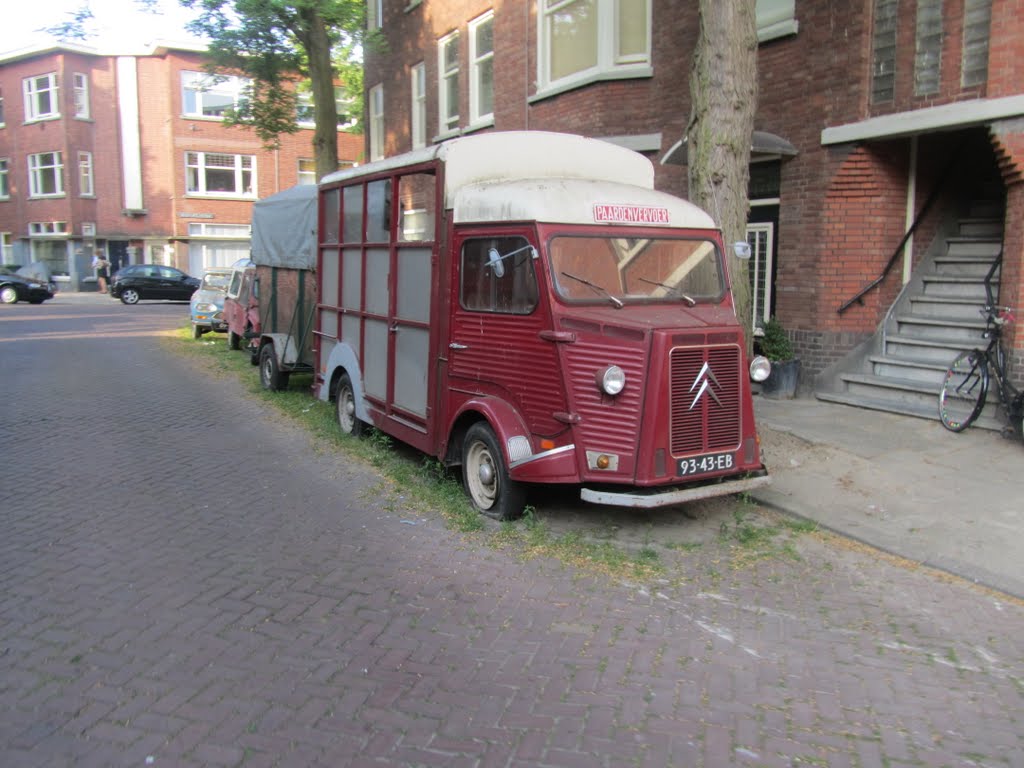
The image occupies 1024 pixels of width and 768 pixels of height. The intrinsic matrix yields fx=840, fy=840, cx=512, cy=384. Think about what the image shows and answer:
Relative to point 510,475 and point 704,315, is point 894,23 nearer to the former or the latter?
point 704,315

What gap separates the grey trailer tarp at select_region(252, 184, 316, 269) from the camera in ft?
36.3

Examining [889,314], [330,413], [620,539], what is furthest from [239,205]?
[620,539]

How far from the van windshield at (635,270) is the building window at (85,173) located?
39.1m

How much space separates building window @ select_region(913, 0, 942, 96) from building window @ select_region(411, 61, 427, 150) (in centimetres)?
1220

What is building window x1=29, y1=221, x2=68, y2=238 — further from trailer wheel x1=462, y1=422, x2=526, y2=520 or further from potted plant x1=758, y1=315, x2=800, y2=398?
trailer wheel x1=462, y1=422, x2=526, y2=520

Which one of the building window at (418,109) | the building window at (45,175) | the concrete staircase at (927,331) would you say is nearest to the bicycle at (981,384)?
the concrete staircase at (927,331)

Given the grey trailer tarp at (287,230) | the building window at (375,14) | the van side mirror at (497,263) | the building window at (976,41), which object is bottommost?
the van side mirror at (497,263)

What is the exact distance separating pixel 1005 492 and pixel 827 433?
2.05 metres

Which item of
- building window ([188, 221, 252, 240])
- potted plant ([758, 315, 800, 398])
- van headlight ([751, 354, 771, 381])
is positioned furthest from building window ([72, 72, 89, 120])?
van headlight ([751, 354, 771, 381])

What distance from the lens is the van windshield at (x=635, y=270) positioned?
5898 millimetres

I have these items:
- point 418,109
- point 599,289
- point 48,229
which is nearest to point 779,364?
point 599,289

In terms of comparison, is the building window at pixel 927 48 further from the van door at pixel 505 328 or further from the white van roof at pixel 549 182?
the van door at pixel 505 328

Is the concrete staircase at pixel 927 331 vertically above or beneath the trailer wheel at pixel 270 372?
above

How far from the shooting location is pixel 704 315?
6.01 m
